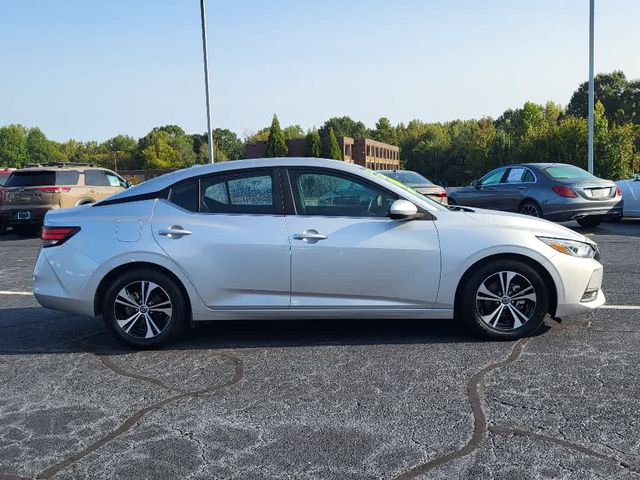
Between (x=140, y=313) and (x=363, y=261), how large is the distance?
1861 mm

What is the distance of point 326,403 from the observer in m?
3.83

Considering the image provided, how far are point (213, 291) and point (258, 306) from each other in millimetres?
Result: 381

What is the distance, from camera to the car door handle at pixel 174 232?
16.4 feet

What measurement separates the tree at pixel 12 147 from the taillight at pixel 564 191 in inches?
5752

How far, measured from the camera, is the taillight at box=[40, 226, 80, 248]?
5.15m

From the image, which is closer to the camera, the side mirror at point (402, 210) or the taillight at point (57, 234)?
the side mirror at point (402, 210)

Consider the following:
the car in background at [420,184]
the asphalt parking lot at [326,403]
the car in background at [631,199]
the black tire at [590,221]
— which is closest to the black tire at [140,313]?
the asphalt parking lot at [326,403]

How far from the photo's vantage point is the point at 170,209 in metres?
5.12

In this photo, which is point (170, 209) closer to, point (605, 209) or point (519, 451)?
point (519, 451)

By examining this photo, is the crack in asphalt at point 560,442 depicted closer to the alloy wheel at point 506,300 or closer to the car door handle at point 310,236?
the alloy wheel at point 506,300

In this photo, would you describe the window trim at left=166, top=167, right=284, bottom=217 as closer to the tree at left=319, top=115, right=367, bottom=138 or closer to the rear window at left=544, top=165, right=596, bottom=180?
the rear window at left=544, top=165, right=596, bottom=180

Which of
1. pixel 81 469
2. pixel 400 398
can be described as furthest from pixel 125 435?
pixel 400 398

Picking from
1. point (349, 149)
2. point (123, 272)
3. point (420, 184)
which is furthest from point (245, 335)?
point (349, 149)

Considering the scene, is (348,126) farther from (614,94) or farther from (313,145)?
(614,94)
